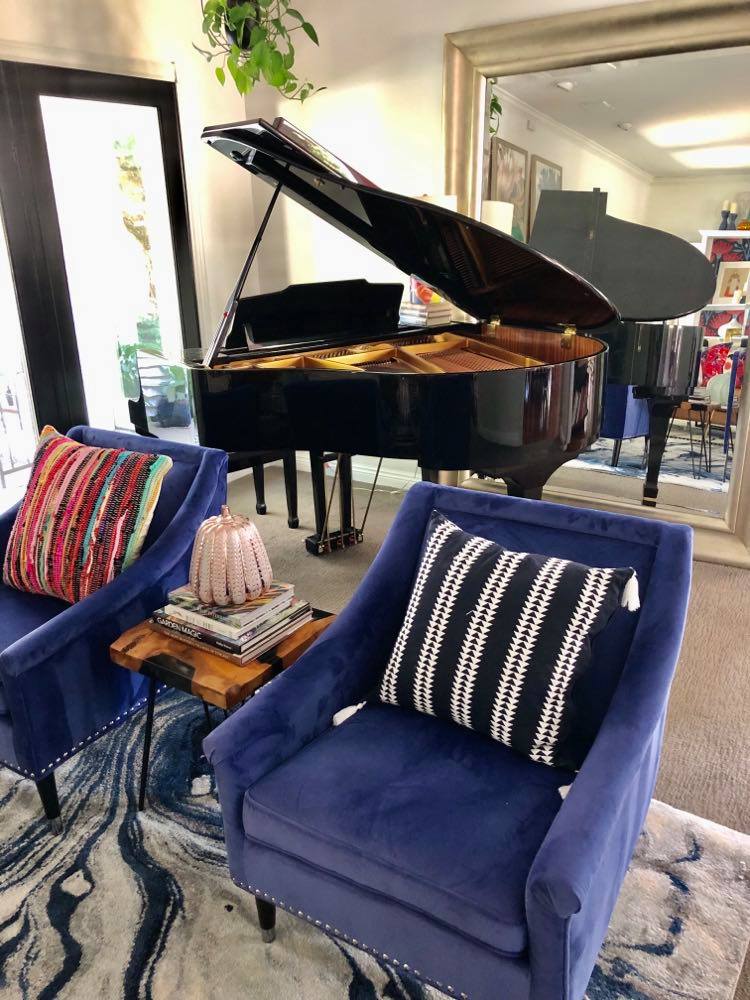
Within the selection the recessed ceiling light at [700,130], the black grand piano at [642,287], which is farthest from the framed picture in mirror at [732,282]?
the recessed ceiling light at [700,130]

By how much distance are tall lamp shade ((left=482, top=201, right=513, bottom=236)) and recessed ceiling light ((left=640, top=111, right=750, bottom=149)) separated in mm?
676

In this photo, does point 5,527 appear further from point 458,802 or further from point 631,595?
point 631,595

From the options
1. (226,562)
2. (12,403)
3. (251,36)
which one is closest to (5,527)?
(226,562)

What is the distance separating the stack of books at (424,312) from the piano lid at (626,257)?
0.61 m

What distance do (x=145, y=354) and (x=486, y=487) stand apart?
206cm

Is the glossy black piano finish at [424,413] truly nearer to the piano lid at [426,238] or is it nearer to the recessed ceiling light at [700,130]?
the piano lid at [426,238]

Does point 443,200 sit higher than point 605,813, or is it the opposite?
point 443,200

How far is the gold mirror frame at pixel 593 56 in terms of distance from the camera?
9.94ft

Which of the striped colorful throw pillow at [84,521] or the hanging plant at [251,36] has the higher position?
the hanging plant at [251,36]

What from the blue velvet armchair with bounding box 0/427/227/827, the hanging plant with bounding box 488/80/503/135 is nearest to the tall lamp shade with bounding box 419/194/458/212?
the hanging plant with bounding box 488/80/503/135

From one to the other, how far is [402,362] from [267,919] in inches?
84.0

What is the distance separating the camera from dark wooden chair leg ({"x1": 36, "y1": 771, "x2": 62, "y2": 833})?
1852 mm

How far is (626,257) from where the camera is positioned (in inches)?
137

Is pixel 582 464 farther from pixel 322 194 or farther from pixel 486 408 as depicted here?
pixel 322 194
